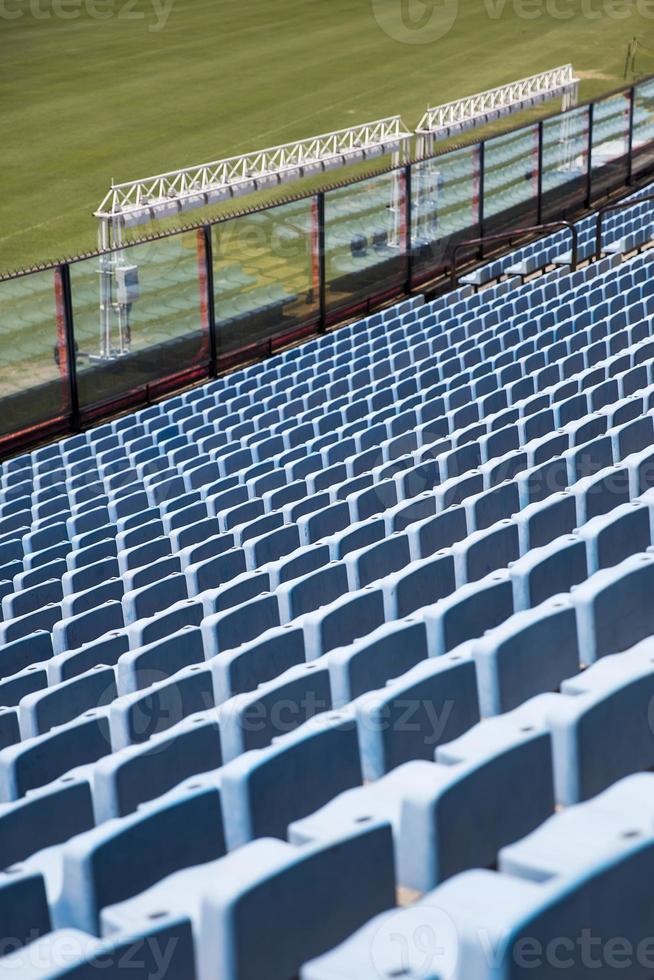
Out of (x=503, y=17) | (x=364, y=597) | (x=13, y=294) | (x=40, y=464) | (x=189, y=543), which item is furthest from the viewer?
(x=503, y=17)

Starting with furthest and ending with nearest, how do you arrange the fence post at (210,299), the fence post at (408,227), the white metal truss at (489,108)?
the white metal truss at (489,108) < the fence post at (408,227) < the fence post at (210,299)

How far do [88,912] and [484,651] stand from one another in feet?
4.02

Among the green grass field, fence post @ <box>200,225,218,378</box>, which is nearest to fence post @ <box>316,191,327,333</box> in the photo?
fence post @ <box>200,225,218,378</box>

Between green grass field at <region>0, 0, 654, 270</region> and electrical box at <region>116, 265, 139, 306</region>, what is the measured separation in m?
15.6

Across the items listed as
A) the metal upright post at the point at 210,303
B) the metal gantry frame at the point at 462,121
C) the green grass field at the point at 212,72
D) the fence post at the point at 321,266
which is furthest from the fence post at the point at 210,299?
the green grass field at the point at 212,72

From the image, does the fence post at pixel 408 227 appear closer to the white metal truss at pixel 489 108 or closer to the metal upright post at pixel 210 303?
the metal upright post at pixel 210 303

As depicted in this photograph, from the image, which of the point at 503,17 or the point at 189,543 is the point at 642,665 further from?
the point at 503,17

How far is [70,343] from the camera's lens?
46.0ft

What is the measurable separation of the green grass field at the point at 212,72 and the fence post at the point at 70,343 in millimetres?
16216

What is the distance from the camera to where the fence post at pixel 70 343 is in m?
13.8

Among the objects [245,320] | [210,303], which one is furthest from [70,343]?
[245,320]

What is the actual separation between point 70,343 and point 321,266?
4.11m

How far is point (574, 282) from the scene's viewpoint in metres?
13.8

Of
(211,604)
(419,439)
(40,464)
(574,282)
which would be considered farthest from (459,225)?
(211,604)
